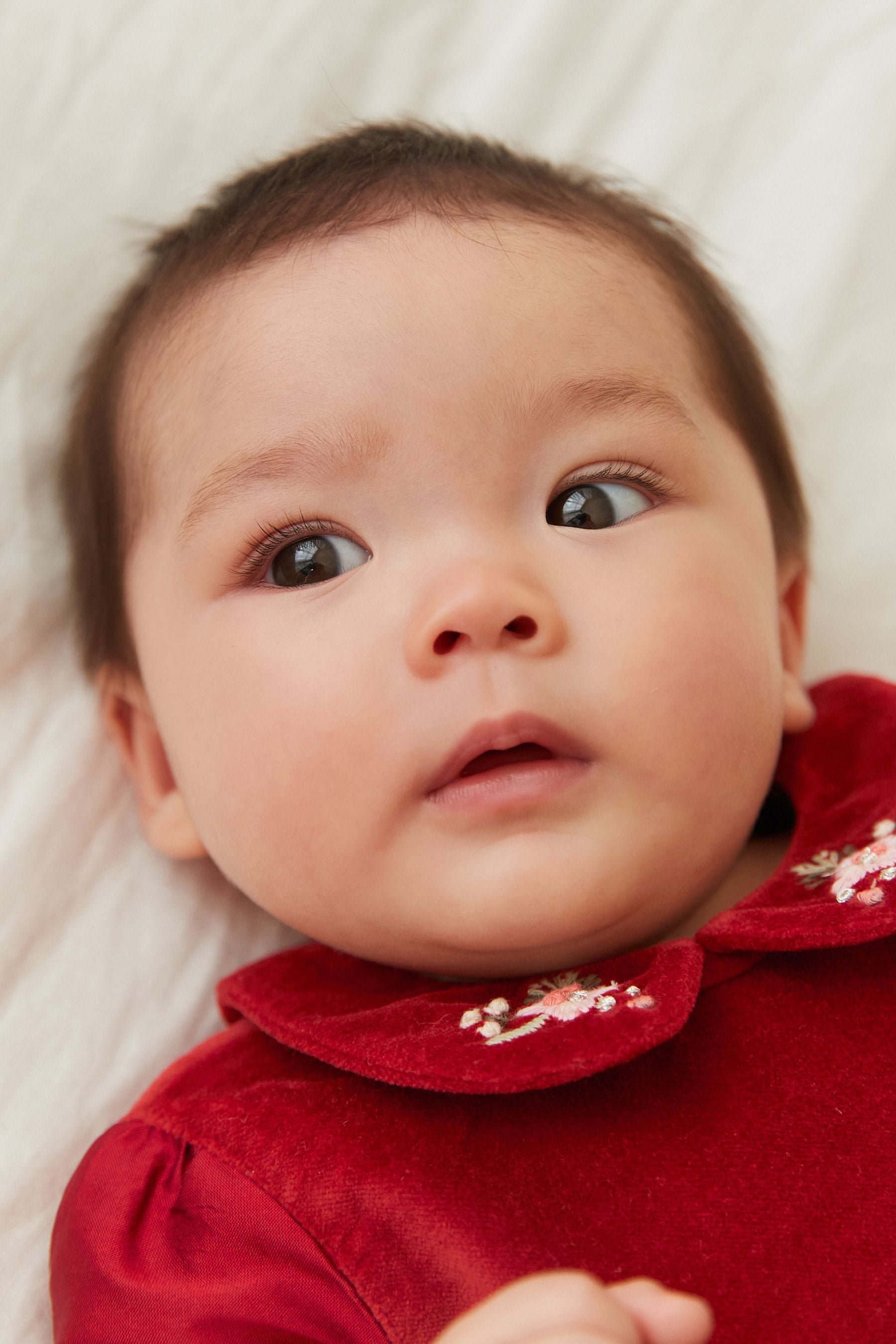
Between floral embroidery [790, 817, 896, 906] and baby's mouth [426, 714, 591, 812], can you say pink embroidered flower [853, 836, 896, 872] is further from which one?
baby's mouth [426, 714, 591, 812]

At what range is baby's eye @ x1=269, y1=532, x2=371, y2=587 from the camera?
3.34 feet

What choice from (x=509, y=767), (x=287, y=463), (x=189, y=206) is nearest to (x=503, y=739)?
(x=509, y=767)

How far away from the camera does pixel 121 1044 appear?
3.92ft

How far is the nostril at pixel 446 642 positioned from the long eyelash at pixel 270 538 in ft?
0.47

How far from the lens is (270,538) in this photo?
3.39 feet

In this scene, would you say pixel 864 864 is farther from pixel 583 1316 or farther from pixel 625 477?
pixel 583 1316

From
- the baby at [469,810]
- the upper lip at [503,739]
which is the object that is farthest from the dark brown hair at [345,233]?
the upper lip at [503,739]

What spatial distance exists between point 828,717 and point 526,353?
0.50 meters

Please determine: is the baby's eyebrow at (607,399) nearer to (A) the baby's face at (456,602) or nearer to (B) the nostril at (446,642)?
(A) the baby's face at (456,602)

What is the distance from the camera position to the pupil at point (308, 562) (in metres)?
1.02

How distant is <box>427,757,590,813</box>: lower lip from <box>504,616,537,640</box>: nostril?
0.10 metres

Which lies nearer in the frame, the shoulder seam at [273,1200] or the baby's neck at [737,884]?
the shoulder seam at [273,1200]

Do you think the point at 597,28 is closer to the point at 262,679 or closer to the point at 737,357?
the point at 737,357

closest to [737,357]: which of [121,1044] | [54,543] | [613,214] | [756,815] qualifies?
[613,214]
